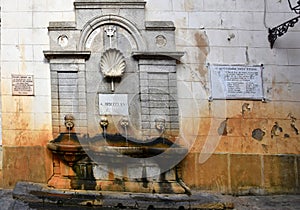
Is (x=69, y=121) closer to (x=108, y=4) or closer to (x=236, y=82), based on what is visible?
(x=108, y=4)

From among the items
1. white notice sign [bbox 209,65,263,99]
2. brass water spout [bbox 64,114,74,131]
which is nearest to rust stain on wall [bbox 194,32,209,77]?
white notice sign [bbox 209,65,263,99]

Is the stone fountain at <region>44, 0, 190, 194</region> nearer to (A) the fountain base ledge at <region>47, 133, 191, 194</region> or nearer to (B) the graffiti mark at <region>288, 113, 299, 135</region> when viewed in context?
(A) the fountain base ledge at <region>47, 133, 191, 194</region>

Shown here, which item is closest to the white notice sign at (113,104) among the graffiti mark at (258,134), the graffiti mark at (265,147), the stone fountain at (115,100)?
the stone fountain at (115,100)

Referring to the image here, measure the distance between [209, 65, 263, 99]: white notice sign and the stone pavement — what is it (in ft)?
4.86

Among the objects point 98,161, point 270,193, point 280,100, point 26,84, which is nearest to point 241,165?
point 270,193

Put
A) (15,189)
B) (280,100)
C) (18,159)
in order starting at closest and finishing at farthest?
(15,189), (18,159), (280,100)

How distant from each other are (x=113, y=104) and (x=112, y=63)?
1.94 feet

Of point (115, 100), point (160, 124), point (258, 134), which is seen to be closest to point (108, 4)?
point (115, 100)

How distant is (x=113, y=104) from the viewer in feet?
20.1

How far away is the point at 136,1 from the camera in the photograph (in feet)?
20.4

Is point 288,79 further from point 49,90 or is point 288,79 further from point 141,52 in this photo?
point 49,90

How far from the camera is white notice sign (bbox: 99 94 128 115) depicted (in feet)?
20.0

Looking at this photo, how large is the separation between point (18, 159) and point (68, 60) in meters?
1.56

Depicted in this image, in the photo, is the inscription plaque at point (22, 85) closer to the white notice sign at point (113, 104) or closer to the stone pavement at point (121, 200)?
the white notice sign at point (113, 104)
